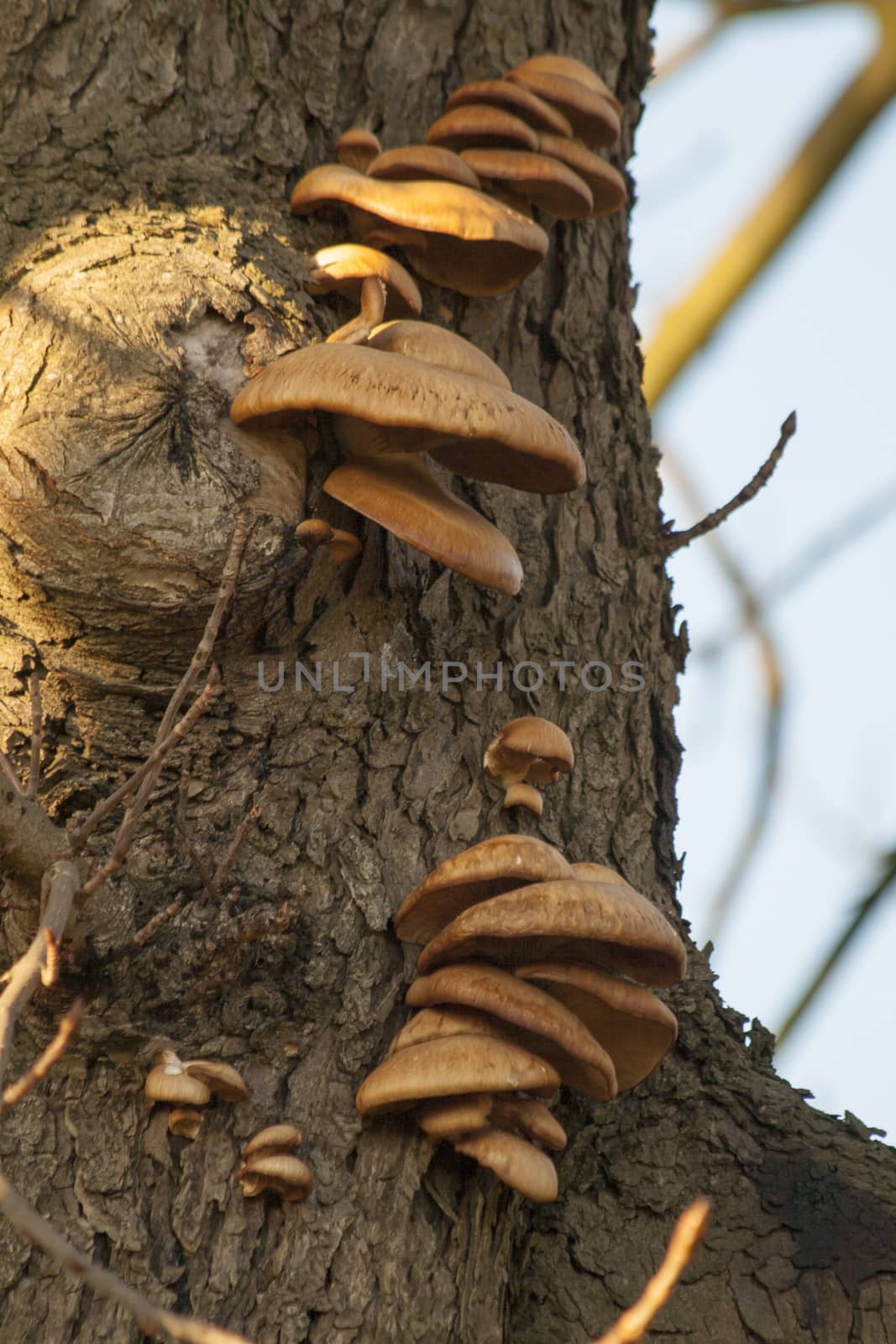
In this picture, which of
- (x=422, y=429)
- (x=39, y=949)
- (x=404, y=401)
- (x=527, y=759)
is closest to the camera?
(x=39, y=949)

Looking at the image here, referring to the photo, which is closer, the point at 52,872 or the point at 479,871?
the point at 52,872

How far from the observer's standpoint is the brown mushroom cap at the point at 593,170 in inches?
152

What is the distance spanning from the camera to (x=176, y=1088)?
98.2 inches

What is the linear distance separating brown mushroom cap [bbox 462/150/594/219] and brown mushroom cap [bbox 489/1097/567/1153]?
2.54 meters

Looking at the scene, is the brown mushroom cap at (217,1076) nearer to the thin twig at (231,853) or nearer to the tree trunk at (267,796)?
the tree trunk at (267,796)

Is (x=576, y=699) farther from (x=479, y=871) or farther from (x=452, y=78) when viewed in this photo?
(x=452, y=78)

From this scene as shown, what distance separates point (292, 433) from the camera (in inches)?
118

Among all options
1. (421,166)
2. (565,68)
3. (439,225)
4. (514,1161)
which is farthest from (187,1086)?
(565,68)

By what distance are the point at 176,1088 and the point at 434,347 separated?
1752 mm

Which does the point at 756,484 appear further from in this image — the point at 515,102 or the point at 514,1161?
the point at 514,1161

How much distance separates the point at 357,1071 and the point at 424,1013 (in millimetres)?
211

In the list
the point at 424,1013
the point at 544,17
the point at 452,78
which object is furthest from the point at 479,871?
the point at 544,17

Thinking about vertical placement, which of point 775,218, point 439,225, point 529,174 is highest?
point 775,218

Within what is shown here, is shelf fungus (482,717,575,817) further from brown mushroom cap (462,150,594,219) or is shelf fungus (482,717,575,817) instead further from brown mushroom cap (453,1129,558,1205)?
brown mushroom cap (462,150,594,219)
